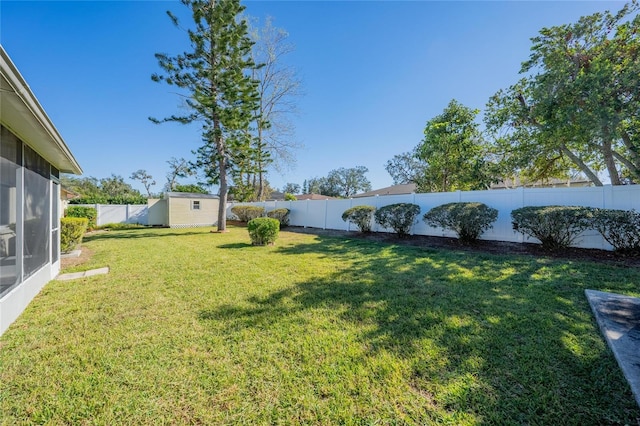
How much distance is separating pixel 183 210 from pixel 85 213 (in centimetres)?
528

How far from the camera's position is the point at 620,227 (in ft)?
17.3

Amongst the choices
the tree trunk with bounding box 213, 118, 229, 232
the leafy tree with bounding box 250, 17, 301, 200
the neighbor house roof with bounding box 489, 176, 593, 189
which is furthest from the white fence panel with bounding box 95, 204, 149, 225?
the neighbor house roof with bounding box 489, 176, 593, 189

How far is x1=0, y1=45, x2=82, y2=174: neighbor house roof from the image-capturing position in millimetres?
1895

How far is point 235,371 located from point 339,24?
10676 mm

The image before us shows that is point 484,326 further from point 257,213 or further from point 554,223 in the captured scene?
point 257,213

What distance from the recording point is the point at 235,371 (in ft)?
6.84

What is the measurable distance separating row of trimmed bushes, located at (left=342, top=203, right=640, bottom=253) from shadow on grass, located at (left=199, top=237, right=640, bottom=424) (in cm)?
115

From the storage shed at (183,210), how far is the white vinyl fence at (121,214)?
1.01 m

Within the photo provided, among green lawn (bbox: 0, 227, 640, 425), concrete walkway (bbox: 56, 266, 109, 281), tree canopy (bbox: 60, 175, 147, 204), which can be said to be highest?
tree canopy (bbox: 60, 175, 147, 204)

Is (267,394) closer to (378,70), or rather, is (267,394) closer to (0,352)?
(0,352)

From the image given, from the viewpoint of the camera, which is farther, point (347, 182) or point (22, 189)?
point (347, 182)

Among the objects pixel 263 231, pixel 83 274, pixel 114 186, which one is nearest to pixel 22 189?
pixel 83 274

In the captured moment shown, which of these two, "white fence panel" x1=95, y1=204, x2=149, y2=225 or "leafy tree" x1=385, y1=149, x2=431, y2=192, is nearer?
"white fence panel" x1=95, y1=204, x2=149, y2=225

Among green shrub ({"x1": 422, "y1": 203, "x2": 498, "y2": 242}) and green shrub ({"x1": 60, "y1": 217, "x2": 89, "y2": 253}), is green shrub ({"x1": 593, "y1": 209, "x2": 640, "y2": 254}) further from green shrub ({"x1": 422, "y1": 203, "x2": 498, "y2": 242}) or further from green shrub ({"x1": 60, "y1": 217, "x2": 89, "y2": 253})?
green shrub ({"x1": 60, "y1": 217, "x2": 89, "y2": 253})
